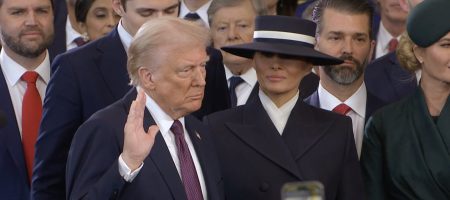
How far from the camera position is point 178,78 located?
491 cm

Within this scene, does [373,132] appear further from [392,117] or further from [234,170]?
[234,170]

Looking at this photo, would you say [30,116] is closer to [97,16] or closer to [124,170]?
[97,16]

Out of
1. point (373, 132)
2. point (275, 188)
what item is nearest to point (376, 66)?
point (373, 132)

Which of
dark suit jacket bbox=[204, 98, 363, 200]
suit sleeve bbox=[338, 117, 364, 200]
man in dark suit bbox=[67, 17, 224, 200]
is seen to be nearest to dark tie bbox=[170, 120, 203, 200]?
man in dark suit bbox=[67, 17, 224, 200]

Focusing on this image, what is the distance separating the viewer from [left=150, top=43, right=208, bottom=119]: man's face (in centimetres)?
488

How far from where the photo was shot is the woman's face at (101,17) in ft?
25.2

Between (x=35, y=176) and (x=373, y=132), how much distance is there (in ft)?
4.92

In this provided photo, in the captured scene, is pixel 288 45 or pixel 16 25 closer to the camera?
pixel 288 45

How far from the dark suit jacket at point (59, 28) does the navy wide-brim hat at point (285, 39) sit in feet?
5.81

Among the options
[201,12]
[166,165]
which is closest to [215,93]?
[166,165]

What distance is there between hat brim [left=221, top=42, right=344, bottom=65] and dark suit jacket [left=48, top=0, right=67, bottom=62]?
1.80 metres

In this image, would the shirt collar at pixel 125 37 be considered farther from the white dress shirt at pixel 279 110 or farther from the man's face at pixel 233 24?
the man's face at pixel 233 24

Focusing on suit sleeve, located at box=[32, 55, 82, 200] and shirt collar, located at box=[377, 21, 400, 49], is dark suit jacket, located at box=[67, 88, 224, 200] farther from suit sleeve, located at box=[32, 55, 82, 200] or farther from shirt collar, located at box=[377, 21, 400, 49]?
shirt collar, located at box=[377, 21, 400, 49]

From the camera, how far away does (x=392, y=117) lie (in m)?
5.61
